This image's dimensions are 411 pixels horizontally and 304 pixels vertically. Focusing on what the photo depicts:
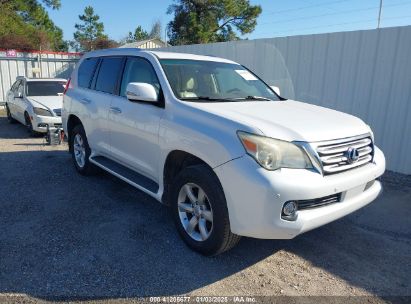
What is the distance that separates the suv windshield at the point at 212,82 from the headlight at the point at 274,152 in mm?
1094

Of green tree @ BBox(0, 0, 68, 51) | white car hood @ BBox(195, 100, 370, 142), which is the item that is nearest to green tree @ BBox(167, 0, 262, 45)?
green tree @ BBox(0, 0, 68, 51)

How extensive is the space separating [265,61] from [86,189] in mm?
4873

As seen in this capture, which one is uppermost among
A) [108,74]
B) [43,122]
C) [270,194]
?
[108,74]

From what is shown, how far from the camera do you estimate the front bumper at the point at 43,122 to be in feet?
27.9

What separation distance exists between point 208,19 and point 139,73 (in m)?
33.2

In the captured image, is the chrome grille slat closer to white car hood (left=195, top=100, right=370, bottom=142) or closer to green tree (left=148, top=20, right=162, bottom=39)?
white car hood (left=195, top=100, right=370, bottom=142)

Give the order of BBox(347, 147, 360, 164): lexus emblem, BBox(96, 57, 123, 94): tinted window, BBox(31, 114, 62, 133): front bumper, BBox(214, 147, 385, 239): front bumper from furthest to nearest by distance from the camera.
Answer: BBox(31, 114, 62, 133): front bumper → BBox(96, 57, 123, 94): tinted window → BBox(347, 147, 360, 164): lexus emblem → BBox(214, 147, 385, 239): front bumper

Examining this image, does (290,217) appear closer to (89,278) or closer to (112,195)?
(89,278)

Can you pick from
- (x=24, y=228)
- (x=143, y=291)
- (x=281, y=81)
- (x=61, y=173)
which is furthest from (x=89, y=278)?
(x=281, y=81)

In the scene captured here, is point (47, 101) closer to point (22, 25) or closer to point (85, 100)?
point (85, 100)

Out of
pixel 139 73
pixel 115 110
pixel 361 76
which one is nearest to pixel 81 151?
pixel 115 110

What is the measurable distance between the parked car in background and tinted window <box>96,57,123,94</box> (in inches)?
163

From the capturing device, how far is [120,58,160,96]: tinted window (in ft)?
13.0

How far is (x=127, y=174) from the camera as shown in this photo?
4273mm
